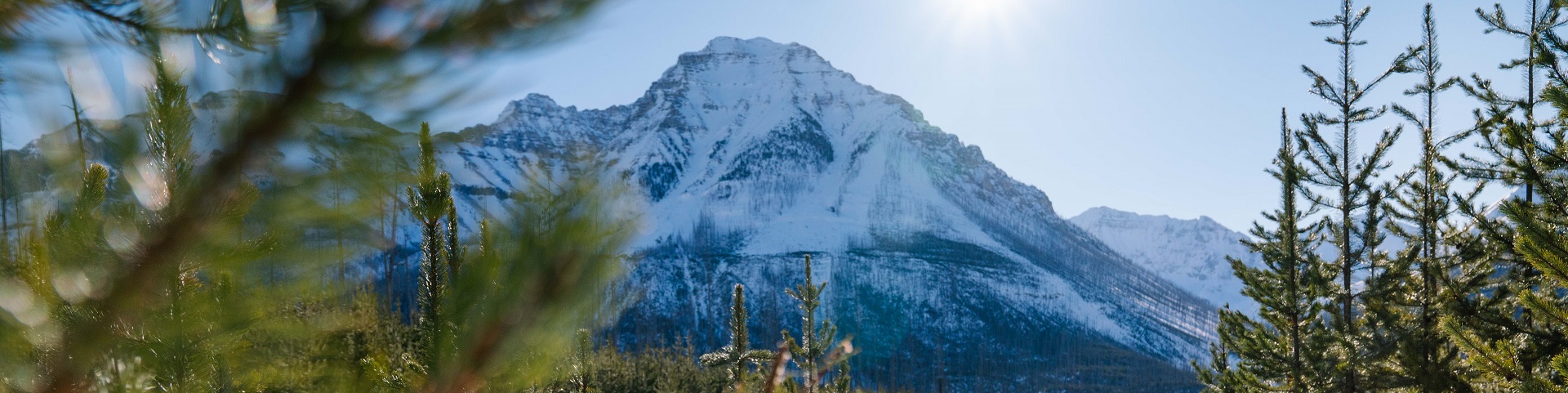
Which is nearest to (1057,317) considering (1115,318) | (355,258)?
(1115,318)

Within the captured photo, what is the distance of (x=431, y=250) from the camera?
1.87m

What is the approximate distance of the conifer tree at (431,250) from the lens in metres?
1.64

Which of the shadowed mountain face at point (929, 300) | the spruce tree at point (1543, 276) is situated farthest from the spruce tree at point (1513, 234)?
the shadowed mountain face at point (929, 300)

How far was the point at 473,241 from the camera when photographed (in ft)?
6.38

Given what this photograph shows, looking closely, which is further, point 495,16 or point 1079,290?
point 1079,290

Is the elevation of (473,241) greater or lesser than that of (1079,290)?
greater

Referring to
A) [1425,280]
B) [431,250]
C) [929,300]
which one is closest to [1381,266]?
[1425,280]

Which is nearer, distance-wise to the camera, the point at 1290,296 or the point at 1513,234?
the point at 1513,234

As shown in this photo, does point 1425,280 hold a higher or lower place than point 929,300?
higher

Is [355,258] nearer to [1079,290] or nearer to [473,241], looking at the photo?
[473,241]

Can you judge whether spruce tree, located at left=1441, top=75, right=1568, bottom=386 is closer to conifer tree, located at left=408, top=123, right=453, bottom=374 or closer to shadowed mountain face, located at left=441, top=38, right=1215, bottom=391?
conifer tree, located at left=408, top=123, right=453, bottom=374

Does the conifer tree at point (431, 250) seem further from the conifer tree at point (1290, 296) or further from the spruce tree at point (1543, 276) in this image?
the conifer tree at point (1290, 296)

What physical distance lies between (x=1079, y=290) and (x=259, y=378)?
179 m

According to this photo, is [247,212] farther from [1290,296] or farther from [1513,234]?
[1290,296]
